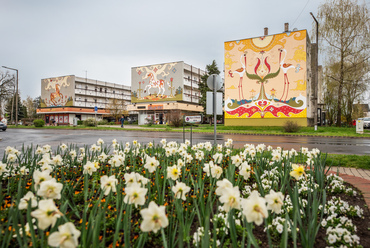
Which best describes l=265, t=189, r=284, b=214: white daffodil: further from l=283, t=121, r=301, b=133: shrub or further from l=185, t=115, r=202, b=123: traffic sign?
l=283, t=121, r=301, b=133: shrub

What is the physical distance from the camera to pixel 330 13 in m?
26.0

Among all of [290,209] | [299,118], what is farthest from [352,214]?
[299,118]

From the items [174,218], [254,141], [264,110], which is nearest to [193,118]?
[174,218]

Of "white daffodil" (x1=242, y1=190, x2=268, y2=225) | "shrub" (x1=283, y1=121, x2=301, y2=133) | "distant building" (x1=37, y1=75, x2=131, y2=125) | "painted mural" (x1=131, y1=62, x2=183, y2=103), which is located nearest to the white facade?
"distant building" (x1=37, y1=75, x2=131, y2=125)

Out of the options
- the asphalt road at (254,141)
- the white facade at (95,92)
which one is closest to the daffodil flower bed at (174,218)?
the asphalt road at (254,141)

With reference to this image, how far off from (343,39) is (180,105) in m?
28.3

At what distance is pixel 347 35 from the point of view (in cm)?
2541

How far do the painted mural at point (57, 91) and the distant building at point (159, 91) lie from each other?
20.3 metres

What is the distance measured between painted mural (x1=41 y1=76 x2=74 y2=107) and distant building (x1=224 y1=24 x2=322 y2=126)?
151ft

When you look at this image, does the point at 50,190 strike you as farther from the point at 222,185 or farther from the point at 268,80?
the point at 268,80

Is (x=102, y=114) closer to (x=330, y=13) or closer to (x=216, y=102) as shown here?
(x=330, y=13)

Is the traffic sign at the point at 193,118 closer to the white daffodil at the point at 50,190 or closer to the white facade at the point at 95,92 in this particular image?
the white daffodil at the point at 50,190

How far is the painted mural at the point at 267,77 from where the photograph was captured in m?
25.7

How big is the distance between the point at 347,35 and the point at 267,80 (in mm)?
9265
